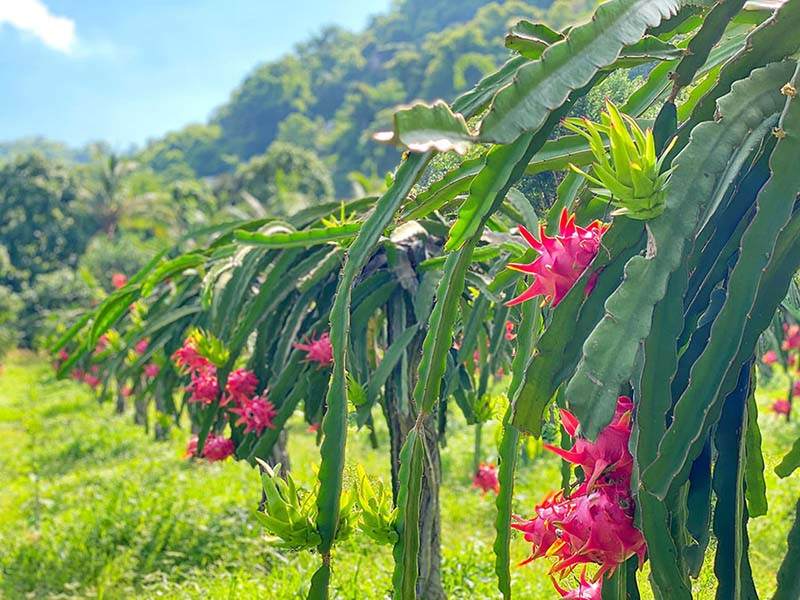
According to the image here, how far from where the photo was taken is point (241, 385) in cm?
234

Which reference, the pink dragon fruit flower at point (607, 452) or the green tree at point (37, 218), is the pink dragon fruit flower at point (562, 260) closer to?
the pink dragon fruit flower at point (607, 452)

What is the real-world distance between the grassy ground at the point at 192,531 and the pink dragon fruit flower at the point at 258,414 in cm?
26

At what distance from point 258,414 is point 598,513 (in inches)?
59.1

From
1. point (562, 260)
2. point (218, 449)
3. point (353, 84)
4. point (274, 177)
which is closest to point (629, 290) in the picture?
point (562, 260)

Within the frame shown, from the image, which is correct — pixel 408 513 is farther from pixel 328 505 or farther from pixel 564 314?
pixel 564 314

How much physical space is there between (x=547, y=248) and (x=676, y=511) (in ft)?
1.18

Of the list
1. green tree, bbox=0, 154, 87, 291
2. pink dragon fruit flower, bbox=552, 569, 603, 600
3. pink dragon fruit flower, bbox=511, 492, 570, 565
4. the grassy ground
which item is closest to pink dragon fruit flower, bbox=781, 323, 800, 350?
the grassy ground

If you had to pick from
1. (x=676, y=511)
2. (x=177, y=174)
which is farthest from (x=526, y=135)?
(x=177, y=174)

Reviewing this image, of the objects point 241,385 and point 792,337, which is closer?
point 241,385

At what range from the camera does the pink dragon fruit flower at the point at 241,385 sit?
7.63 ft

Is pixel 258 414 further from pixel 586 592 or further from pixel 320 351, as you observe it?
pixel 586 592

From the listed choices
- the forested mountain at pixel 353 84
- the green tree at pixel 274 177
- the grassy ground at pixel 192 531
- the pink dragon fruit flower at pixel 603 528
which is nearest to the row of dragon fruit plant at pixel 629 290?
the pink dragon fruit flower at pixel 603 528

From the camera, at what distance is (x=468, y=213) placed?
103cm

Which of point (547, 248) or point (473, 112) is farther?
point (473, 112)
